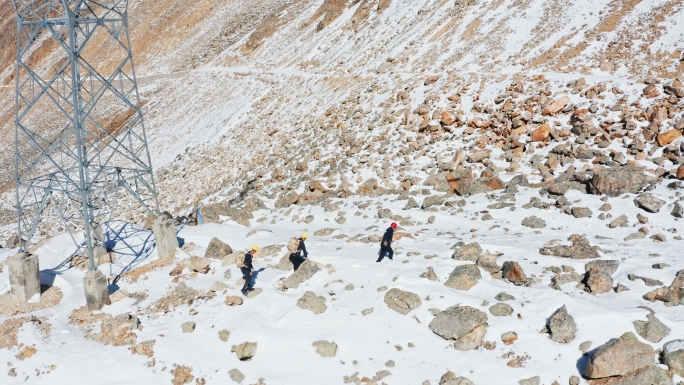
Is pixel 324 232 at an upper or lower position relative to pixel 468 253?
upper

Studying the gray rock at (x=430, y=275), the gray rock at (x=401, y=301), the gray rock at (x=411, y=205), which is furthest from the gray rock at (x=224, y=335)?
the gray rock at (x=411, y=205)

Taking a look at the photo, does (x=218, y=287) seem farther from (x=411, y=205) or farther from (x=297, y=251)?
(x=411, y=205)

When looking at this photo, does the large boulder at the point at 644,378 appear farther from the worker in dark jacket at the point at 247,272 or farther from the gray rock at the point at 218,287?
the gray rock at the point at 218,287

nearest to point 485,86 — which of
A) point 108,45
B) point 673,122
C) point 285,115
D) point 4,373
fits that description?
point 673,122

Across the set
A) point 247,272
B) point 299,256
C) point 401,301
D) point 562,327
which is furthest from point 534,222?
point 247,272

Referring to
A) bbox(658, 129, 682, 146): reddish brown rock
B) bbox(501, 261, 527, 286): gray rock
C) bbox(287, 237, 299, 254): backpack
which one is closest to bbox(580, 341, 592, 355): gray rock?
bbox(501, 261, 527, 286): gray rock

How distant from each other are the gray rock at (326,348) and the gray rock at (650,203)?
30.3 ft

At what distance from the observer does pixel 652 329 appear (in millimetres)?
7949

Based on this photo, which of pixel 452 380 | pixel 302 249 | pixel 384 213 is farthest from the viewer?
pixel 384 213

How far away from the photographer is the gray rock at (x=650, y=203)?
12586 mm

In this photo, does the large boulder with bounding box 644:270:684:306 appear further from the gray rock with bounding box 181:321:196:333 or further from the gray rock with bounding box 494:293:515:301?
the gray rock with bounding box 181:321:196:333

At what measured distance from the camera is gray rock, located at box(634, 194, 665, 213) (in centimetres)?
1259

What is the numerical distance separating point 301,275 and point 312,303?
1.34m

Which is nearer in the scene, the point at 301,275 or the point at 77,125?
the point at 77,125
